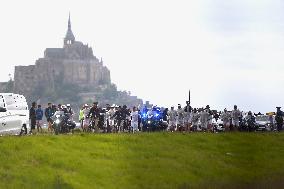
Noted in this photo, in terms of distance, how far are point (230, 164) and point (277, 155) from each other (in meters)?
5.50

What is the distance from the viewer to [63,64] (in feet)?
654

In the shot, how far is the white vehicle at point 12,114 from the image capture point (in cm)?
2745

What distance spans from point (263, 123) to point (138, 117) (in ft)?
43.1

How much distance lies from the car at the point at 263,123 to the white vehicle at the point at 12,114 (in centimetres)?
2241

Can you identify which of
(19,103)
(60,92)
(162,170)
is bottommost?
(162,170)

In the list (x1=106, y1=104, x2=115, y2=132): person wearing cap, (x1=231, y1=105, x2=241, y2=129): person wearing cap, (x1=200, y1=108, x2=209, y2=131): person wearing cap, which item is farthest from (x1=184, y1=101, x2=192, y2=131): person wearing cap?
(x1=106, y1=104, x2=115, y2=132): person wearing cap

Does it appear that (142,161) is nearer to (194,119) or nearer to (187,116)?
(187,116)

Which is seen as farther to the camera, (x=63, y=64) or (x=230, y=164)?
(x=63, y=64)

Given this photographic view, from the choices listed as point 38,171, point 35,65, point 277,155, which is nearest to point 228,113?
point 277,155

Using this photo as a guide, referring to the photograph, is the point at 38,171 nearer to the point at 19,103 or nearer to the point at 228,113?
the point at 19,103

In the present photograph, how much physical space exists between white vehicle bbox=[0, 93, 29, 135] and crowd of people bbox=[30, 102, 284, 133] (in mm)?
4244

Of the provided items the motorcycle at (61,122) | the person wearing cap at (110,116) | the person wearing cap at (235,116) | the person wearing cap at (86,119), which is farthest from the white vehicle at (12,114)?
the person wearing cap at (235,116)

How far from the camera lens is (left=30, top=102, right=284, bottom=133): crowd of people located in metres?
35.8

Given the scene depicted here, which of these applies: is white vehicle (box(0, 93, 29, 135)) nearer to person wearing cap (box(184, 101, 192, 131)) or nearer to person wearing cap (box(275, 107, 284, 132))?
person wearing cap (box(184, 101, 192, 131))
